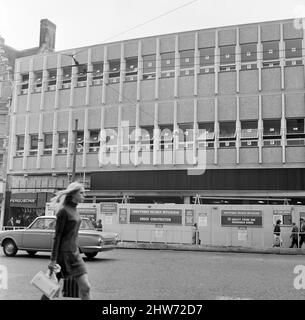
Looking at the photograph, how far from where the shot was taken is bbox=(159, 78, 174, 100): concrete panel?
30750 millimetres

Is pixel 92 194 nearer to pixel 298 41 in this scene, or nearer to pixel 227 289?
pixel 298 41

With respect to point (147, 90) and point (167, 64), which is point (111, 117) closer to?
point (147, 90)

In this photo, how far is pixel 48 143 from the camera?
34.3 meters

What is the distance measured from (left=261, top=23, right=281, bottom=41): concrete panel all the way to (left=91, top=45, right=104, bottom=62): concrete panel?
10.9 metres

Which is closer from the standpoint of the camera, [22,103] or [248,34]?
[248,34]

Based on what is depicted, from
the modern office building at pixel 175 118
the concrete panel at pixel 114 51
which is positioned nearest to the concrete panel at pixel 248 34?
the modern office building at pixel 175 118

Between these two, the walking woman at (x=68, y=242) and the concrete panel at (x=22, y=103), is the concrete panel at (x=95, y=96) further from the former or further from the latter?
the walking woman at (x=68, y=242)

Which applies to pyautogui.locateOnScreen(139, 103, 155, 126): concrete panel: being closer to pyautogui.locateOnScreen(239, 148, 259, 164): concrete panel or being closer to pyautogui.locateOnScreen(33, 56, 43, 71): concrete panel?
pyautogui.locateOnScreen(239, 148, 259, 164): concrete panel

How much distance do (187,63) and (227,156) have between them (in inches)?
260

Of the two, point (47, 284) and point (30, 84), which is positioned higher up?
point (30, 84)

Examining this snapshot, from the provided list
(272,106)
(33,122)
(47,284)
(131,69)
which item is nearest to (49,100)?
(33,122)

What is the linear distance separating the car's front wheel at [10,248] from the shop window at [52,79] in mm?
19983

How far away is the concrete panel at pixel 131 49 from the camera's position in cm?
3200
